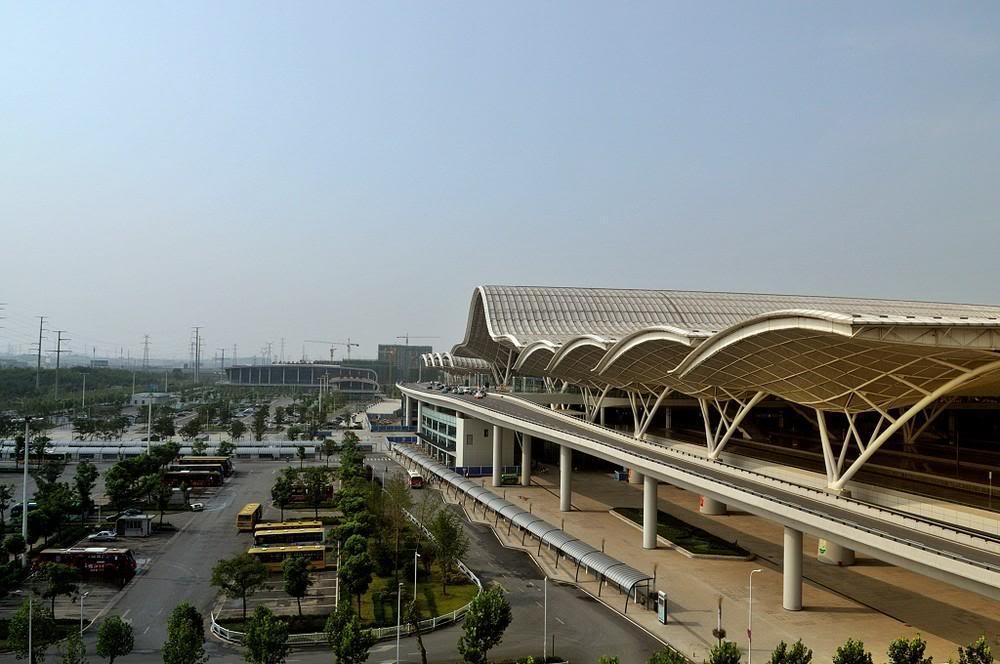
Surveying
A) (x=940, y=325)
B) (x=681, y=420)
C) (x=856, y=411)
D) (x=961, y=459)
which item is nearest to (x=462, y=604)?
(x=856, y=411)

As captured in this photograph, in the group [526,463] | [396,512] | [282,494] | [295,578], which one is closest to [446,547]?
[396,512]

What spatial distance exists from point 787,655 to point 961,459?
25.5m

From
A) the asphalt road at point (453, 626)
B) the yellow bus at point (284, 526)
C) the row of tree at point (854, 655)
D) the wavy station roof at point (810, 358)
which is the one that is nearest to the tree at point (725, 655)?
the row of tree at point (854, 655)

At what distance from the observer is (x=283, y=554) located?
40.3 m

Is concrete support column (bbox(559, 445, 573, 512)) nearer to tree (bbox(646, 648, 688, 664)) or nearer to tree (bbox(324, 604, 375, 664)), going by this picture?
tree (bbox(324, 604, 375, 664))

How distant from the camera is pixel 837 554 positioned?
40125mm

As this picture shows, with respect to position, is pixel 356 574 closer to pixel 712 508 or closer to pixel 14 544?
pixel 14 544

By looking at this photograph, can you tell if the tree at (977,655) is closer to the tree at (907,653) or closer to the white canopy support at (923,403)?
the tree at (907,653)

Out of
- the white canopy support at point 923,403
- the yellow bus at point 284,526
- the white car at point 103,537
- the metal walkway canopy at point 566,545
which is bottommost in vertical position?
the white car at point 103,537

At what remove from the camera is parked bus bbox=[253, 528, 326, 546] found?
4334 cm

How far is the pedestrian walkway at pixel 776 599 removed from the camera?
1163 inches

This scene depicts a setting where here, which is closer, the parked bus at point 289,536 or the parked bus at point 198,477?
the parked bus at point 289,536

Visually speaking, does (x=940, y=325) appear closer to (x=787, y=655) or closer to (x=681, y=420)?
(x=787, y=655)

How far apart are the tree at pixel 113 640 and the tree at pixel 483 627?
11.5 meters
